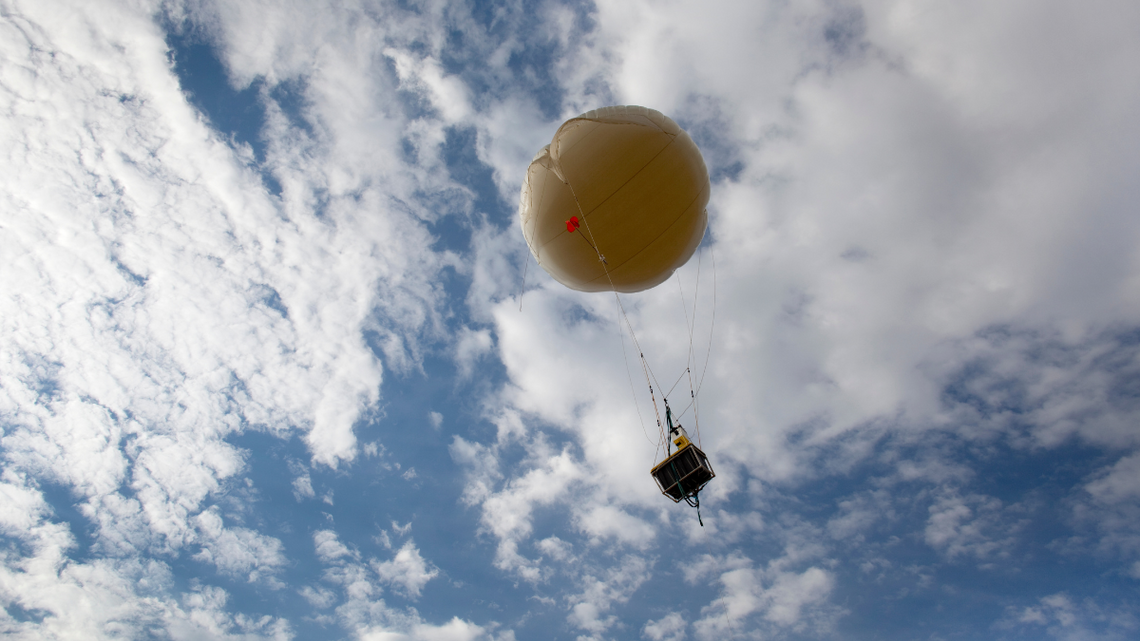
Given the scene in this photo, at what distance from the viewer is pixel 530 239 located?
584 inches

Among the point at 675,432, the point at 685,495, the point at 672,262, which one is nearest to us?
the point at 685,495

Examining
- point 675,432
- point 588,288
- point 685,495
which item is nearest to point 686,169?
point 588,288

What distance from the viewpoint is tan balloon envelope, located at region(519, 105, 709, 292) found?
12953mm

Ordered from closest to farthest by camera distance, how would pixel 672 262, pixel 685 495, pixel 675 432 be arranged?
pixel 685 495 → pixel 675 432 → pixel 672 262

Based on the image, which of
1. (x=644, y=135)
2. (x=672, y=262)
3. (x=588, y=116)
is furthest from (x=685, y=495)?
(x=588, y=116)

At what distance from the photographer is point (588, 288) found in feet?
50.8

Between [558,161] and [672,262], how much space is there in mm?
4001

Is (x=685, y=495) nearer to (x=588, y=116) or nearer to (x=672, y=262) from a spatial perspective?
(x=672, y=262)

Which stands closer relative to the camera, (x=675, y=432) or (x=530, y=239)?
(x=675, y=432)

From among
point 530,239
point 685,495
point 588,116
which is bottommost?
point 685,495

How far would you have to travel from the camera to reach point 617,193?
1297 cm

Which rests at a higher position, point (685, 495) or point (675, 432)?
point (675, 432)

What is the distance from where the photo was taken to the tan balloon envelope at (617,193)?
13.0 m

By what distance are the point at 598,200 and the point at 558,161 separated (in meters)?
1.45
